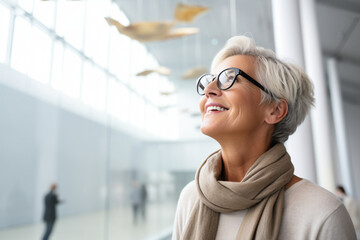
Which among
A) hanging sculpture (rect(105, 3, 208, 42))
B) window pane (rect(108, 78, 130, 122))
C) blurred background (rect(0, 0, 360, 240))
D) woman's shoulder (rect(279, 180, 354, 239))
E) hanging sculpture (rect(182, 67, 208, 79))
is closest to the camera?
woman's shoulder (rect(279, 180, 354, 239))

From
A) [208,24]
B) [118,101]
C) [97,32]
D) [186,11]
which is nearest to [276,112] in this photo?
[97,32]

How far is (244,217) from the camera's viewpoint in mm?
1236

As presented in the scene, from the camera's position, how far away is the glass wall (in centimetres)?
380

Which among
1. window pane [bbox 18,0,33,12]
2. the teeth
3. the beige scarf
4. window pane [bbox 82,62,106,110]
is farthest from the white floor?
the teeth

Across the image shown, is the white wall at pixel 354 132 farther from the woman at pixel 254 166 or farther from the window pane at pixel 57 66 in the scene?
the woman at pixel 254 166

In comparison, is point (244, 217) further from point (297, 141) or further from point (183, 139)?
point (183, 139)

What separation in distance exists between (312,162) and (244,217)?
7.30 feet

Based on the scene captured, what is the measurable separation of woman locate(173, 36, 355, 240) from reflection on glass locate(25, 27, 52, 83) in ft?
11.4

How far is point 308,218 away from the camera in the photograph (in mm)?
1111

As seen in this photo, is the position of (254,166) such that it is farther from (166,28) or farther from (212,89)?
(166,28)

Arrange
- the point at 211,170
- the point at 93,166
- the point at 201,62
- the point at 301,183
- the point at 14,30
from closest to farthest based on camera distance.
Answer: the point at 301,183
the point at 211,170
the point at 14,30
the point at 93,166
the point at 201,62

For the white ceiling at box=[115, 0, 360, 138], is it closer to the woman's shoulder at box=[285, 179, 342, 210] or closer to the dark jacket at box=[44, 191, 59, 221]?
the dark jacket at box=[44, 191, 59, 221]

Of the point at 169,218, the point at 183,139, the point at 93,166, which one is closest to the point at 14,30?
the point at 93,166

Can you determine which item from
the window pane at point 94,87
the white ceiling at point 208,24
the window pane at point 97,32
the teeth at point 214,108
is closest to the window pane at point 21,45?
the window pane at point 94,87
